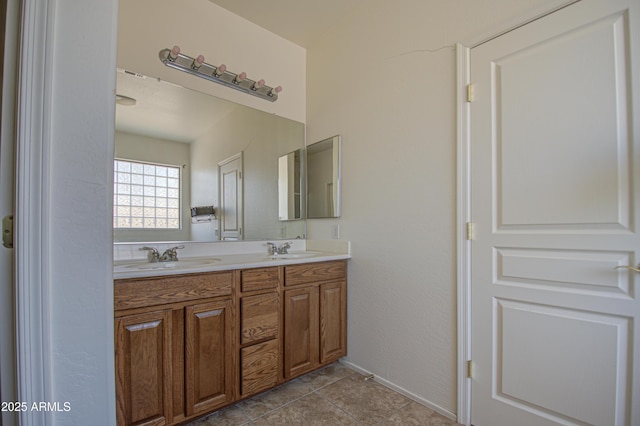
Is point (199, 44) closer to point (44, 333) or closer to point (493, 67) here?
point (493, 67)

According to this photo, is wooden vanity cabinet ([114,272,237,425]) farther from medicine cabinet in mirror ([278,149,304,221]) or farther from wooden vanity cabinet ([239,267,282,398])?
medicine cabinet in mirror ([278,149,304,221])

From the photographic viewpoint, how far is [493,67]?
1.55 m

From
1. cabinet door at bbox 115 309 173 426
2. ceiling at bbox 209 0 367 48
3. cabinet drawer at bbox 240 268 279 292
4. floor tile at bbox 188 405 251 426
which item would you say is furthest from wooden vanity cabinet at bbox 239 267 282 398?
ceiling at bbox 209 0 367 48

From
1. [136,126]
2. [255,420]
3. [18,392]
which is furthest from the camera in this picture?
[136,126]

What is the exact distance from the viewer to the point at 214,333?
1.65 meters

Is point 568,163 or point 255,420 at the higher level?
point 568,163

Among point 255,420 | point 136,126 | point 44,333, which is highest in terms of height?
point 136,126

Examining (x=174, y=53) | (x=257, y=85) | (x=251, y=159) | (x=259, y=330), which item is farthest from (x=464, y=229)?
(x=174, y=53)

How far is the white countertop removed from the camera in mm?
1433

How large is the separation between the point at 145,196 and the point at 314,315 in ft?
4.68

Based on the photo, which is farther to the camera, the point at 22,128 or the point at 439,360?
the point at 439,360

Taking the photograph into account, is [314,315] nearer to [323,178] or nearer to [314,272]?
[314,272]

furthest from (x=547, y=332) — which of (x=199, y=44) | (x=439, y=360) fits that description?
(x=199, y=44)

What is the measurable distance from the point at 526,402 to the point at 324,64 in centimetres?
273
